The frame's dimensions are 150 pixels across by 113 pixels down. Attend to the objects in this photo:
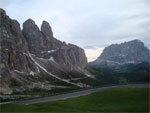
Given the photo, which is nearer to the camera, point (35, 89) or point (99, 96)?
point (99, 96)

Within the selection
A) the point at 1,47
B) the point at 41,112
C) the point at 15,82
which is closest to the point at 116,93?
the point at 41,112

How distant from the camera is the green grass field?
1328 inches

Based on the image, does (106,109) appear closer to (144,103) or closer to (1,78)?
(144,103)

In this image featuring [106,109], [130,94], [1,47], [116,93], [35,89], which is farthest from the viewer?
[1,47]

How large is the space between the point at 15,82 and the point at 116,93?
462 ft

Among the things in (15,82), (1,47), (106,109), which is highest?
(1,47)

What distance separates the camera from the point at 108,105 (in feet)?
122

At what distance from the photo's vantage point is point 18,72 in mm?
199625

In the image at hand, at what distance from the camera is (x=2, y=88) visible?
14088cm

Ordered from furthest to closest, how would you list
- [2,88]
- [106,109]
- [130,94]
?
1. [2,88]
2. [130,94]
3. [106,109]

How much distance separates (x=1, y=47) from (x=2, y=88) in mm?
67721

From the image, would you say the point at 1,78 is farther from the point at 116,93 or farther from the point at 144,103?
the point at 144,103

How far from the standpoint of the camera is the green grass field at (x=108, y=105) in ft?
111

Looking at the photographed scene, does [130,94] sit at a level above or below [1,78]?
below
